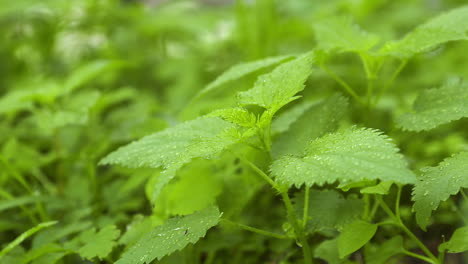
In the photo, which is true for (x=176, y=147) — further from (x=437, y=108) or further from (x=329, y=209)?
(x=437, y=108)

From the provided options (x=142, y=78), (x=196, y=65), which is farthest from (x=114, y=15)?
(x=196, y=65)

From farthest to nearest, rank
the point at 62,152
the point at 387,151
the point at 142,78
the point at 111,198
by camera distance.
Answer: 1. the point at 142,78
2. the point at 62,152
3. the point at 111,198
4. the point at 387,151

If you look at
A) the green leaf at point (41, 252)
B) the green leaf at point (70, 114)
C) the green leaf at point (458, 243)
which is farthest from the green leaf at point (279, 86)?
the green leaf at point (70, 114)

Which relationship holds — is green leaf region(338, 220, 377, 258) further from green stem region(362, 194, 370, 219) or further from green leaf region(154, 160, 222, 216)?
green leaf region(154, 160, 222, 216)

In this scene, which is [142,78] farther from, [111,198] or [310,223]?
[310,223]

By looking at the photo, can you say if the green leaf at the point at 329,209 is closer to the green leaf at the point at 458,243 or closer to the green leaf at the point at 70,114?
the green leaf at the point at 458,243
